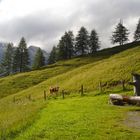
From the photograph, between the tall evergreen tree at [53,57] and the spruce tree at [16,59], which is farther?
the tall evergreen tree at [53,57]

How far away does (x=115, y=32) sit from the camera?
5886 inches

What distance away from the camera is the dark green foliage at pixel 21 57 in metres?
139

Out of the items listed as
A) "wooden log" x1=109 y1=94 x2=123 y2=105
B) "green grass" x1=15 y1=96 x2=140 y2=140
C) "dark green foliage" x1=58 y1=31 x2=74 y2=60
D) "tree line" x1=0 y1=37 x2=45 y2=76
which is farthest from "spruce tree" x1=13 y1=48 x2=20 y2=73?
"green grass" x1=15 y1=96 x2=140 y2=140

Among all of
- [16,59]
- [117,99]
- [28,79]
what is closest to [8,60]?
[16,59]

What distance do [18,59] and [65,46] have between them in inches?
799

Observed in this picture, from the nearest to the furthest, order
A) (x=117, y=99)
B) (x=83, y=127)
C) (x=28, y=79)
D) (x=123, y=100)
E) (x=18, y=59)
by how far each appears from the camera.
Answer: (x=83, y=127)
(x=123, y=100)
(x=117, y=99)
(x=28, y=79)
(x=18, y=59)

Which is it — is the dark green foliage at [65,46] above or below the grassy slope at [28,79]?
above

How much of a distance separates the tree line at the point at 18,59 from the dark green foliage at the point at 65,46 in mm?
9436

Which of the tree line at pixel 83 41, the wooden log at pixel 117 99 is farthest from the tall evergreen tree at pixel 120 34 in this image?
the wooden log at pixel 117 99

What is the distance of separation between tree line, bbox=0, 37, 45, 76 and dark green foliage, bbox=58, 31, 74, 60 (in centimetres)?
944

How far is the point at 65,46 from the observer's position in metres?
144

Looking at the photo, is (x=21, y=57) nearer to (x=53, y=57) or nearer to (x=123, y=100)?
(x=53, y=57)

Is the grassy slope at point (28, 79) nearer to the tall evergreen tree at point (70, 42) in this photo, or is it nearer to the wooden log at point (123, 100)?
the tall evergreen tree at point (70, 42)

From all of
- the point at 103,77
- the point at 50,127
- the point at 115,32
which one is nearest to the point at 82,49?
the point at 115,32
